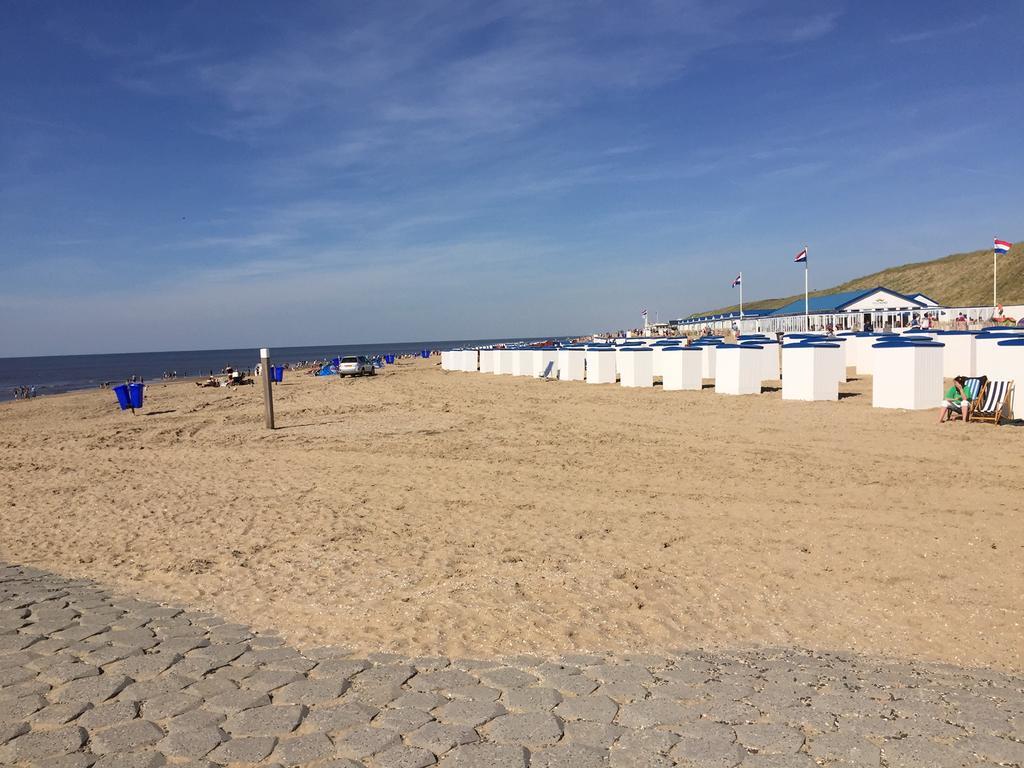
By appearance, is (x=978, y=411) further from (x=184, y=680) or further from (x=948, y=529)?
(x=184, y=680)

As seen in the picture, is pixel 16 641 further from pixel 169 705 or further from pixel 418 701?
pixel 418 701

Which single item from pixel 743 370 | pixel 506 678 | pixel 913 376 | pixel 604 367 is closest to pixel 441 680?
pixel 506 678

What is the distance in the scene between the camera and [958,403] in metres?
12.6

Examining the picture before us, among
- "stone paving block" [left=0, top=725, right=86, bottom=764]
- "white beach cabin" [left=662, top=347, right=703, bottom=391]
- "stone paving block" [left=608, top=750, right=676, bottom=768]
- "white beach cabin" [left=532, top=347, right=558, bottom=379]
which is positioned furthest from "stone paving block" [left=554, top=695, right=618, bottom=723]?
"white beach cabin" [left=532, top=347, right=558, bottom=379]

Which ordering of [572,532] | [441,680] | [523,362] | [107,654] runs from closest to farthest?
[441,680], [107,654], [572,532], [523,362]

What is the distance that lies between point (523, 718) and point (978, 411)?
478 inches

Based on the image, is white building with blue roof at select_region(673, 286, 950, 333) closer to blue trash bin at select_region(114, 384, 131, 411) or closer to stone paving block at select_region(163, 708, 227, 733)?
blue trash bin at select_region(114, 384, 131, 411)

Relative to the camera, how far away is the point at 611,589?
5270 mm

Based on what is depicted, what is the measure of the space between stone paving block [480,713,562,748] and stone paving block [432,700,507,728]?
55mm

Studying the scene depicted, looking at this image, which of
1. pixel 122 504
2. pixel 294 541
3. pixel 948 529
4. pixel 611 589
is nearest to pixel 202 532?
pixel 294 541

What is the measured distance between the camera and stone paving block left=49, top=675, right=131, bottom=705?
11.6ft

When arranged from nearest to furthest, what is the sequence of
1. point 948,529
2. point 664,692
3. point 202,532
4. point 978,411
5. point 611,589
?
point 664,692 < point 611,589 < point 948,529 < point 202,532 < point 978,411

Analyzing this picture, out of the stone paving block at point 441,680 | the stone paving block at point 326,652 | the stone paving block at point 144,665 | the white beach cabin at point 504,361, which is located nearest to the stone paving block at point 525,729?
the stone paving block at point 441,680

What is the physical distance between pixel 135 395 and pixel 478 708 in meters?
23.1
